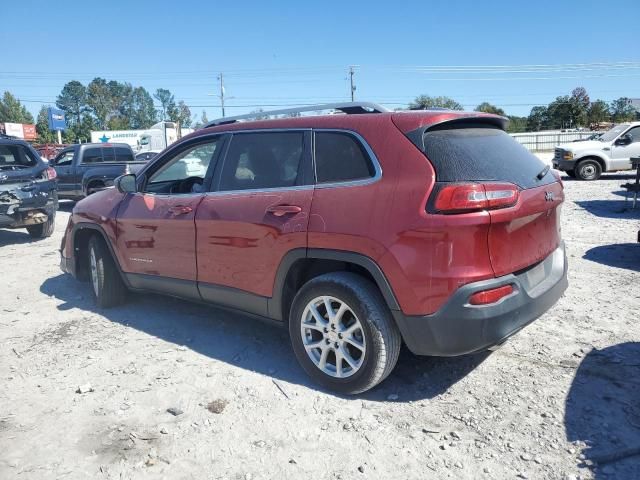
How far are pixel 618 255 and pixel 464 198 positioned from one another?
476 cm

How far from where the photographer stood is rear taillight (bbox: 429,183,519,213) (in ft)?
8.87

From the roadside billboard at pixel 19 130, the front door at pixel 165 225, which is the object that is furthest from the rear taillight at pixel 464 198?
the roadside billboard at pixel 19 130

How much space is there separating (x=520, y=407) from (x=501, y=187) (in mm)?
1331

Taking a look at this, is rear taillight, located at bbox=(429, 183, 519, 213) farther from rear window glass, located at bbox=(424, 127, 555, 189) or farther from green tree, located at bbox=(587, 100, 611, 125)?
green tree, located at bbox=(587, 100, 611, 125)

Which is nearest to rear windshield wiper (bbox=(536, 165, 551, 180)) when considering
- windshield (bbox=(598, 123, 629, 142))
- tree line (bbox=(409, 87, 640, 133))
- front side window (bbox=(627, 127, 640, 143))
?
windshield (bbox=(598, 123, 629, 142))

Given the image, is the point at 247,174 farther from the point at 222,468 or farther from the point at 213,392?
the point at 222,468

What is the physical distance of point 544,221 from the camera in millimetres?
3207

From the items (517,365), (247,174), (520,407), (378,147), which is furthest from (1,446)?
(517,365)

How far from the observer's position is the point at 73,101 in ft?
413

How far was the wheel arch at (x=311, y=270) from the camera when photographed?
2939 mm

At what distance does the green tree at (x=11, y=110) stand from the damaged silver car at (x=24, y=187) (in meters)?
96.2

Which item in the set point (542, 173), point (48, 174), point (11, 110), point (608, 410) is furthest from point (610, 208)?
point (11, 110)

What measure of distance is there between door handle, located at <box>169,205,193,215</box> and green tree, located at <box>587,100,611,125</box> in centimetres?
6519

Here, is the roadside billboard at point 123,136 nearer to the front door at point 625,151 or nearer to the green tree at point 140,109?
the front door at point 625,151
